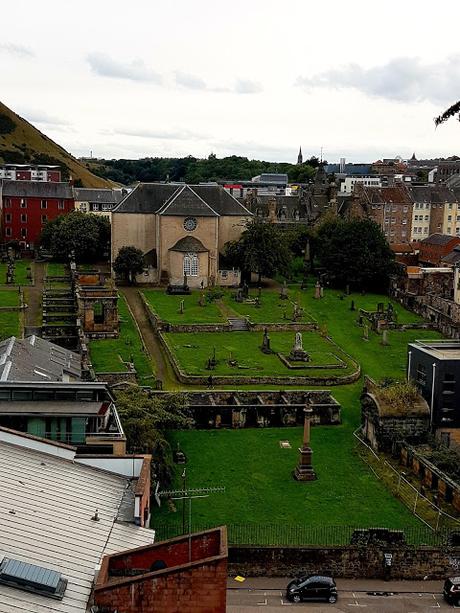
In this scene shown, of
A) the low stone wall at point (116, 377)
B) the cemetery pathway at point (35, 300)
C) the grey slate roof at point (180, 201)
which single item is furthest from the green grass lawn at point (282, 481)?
the grey slate roof at point (180, 201)

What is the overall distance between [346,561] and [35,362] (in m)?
17.8

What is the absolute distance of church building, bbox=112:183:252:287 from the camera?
267 ft

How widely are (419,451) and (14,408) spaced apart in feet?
67.3

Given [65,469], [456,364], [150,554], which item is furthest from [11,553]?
[456,364]

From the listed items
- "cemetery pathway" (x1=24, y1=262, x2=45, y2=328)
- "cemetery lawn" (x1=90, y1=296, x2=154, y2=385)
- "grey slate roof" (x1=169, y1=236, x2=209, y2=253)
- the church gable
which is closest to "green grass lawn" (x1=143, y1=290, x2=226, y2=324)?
"cemetery lawn" (x1=90, y1=296, x2=154, y2=385)

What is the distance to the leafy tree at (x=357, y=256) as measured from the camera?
266 feet

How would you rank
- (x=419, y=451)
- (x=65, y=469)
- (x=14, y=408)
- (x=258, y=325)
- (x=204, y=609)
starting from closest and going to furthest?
(x=204, y=609) < (x=65, y=469) < (x=14, y=408) < (x=419, y=451) < (x=258, y=325)

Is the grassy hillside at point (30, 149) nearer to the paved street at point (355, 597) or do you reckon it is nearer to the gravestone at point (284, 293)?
the gravestone at point (284, 293)

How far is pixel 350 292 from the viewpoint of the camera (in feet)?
269

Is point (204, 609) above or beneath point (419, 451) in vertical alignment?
above

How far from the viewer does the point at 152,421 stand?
33.8m

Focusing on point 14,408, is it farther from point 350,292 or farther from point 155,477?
point 350,292

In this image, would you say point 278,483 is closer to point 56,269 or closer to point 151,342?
point 151,342

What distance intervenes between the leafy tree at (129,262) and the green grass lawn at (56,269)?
7424 millimetres
